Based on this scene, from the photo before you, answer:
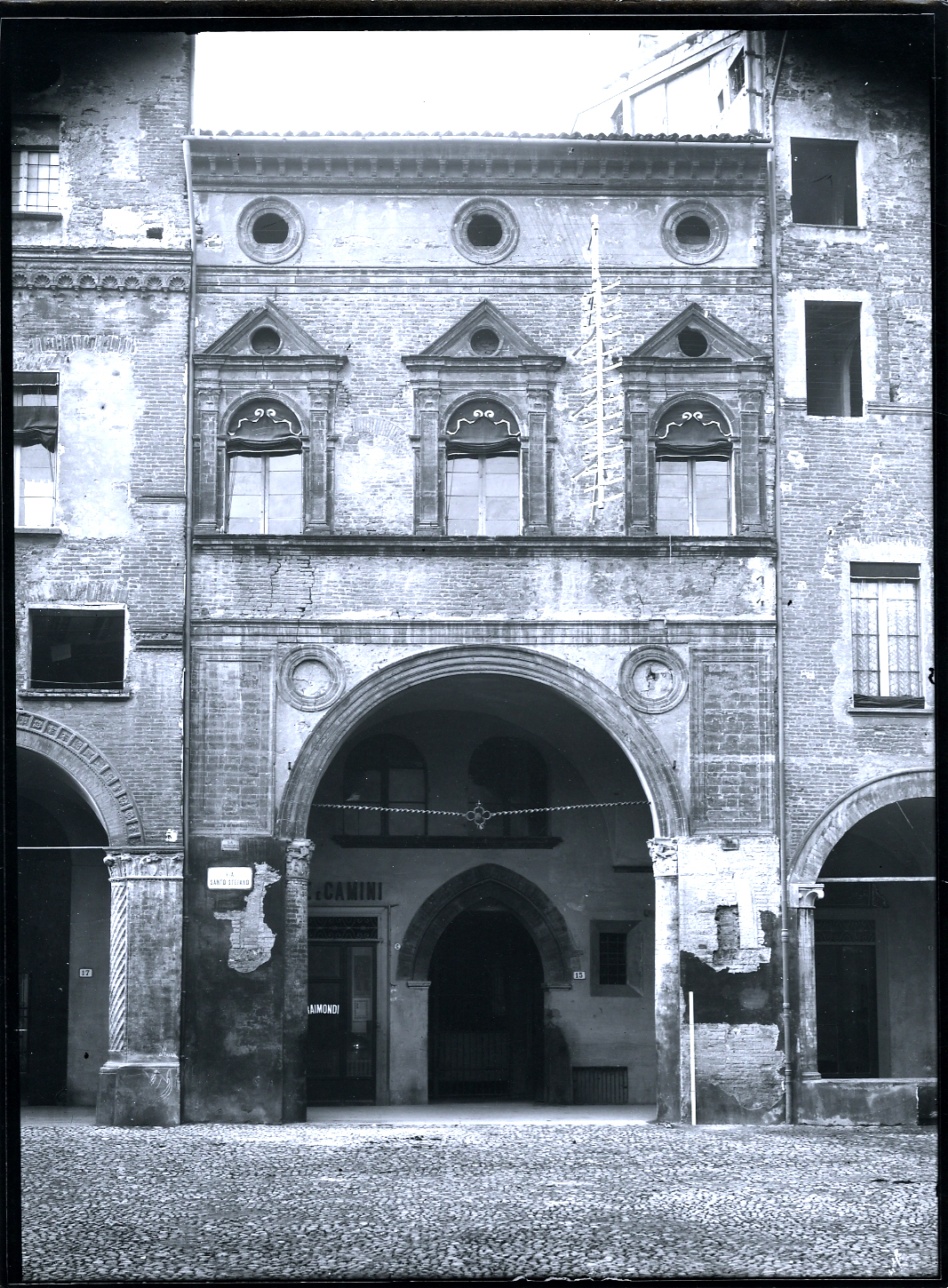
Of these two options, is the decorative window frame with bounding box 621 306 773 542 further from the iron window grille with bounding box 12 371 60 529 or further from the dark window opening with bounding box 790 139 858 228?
the iron window grille with bounding box 12 371 60 529

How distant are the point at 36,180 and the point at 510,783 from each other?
9.11 meters

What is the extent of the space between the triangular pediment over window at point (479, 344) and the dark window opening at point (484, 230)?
72cm

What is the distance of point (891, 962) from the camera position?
20.6 meters

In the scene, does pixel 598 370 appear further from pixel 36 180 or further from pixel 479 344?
pixel 36 180

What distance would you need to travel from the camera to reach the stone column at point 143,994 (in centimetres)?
1769

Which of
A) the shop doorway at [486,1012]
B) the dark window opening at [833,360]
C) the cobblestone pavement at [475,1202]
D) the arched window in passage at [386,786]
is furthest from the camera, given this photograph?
the arched window in passage at [386,786]

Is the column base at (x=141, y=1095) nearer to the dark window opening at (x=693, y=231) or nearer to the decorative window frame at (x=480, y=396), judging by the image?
the decorative window frame at (x=480, y=396)

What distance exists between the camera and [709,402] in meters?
19.2

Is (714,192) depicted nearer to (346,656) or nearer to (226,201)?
(226,201)

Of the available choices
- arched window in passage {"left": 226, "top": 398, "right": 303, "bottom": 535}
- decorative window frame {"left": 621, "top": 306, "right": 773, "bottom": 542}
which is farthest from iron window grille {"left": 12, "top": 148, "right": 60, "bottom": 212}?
decorative window frame {"left": 621, "top": 306, "right": 773, "bottom": 542}

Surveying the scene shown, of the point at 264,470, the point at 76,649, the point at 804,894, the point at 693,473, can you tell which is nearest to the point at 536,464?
the point at 693,473

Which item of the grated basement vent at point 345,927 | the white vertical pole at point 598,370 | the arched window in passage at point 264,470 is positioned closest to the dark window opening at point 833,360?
the white vertical pole at point 598,370

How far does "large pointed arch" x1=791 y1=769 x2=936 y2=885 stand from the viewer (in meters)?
18.7

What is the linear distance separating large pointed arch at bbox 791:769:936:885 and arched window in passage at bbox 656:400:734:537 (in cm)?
314
